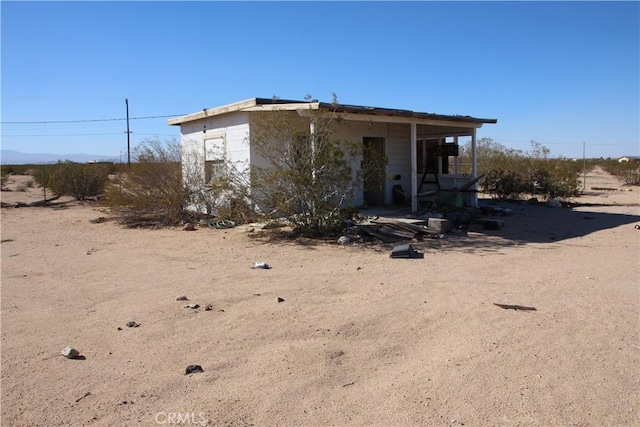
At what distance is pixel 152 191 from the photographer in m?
14.3

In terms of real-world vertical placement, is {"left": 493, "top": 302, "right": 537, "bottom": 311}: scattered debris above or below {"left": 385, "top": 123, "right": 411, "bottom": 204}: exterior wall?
below

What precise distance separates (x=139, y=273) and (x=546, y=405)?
6.08m

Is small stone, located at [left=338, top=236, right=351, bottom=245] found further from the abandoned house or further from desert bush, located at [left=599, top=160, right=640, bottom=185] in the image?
desert bush, located at [left=599, top=160, right=640, bottom=185]

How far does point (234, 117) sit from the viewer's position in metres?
13.6

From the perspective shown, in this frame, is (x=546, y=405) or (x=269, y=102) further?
(x=269, y=102)

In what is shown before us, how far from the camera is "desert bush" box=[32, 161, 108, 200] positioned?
72.9 feet

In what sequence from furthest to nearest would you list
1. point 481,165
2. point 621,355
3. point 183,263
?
point 481,165, point 183,263, point 621,355

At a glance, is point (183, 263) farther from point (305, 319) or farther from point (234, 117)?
point (234, 117)

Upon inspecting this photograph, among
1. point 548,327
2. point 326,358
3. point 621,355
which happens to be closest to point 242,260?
point 326,358

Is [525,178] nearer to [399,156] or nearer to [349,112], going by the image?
[399,156]

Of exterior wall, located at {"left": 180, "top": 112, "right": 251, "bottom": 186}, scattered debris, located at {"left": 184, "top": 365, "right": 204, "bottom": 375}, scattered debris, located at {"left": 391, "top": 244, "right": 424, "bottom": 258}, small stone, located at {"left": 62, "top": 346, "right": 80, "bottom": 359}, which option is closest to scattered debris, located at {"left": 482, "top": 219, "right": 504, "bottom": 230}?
scattered debris, located at {"left": 391, "top": 244, "right": 424, "bottom": 258}

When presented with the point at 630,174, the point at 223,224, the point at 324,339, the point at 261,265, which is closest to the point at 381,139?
the point at 223,224

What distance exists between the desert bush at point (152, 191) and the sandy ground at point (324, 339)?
4.86 metres

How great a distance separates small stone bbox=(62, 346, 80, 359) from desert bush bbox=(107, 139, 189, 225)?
32.5ft
